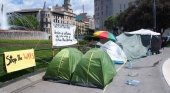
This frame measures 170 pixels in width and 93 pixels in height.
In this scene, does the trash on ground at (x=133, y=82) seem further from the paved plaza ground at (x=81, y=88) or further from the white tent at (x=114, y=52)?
the white tent at (x=114, y=52)

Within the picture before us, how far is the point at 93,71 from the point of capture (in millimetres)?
12516

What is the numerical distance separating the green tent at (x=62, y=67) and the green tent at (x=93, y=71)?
1.24 ft

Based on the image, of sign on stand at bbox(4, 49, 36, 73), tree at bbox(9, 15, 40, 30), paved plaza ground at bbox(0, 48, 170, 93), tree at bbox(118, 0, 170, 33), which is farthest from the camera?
tree at bbox(9, 15, 40, 30)

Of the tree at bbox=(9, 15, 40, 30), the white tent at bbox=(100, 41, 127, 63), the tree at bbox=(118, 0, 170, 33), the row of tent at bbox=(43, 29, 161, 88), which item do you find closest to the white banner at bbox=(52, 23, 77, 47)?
the row of tent at bbox=(43, 29, 161, 88)

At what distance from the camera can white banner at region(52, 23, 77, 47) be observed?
1683 centimetres

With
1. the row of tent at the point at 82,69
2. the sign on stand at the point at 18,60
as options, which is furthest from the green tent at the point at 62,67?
the sign on stand at the point at 18,60

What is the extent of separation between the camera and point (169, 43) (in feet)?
175

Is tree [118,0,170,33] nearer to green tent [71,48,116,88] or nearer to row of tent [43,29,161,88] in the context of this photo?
row of tent [43,29,161,88]

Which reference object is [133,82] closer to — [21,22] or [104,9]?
[21,22]

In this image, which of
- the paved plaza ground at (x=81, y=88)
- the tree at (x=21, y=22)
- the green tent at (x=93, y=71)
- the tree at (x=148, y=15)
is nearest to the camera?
the paved plaza ground at (x=81, y=88)

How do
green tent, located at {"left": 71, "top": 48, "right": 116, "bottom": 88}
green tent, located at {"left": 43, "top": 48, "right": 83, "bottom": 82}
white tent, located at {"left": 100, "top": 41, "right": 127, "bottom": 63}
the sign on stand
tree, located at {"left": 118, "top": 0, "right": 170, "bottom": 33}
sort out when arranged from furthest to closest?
tree, located at {"left": 118, "top": 0, "right": 170, "bottom": 33}
white tent, located at {"left": 100, "top": 41, "right": 127, "bottom": 63}
green tent, located at {"left": 43, "top": 48, "right": 83, "bottom": 82}
green tent, located at {"left": 71, "top": 48, "right": 116, "bottom": 88}
the sign on stand

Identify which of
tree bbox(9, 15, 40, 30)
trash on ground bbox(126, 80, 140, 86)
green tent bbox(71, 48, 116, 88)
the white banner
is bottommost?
trash on ground bbox(126, 80, 140, 86)

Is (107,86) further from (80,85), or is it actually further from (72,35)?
(72,35)

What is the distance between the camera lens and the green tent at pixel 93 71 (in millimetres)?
12320
